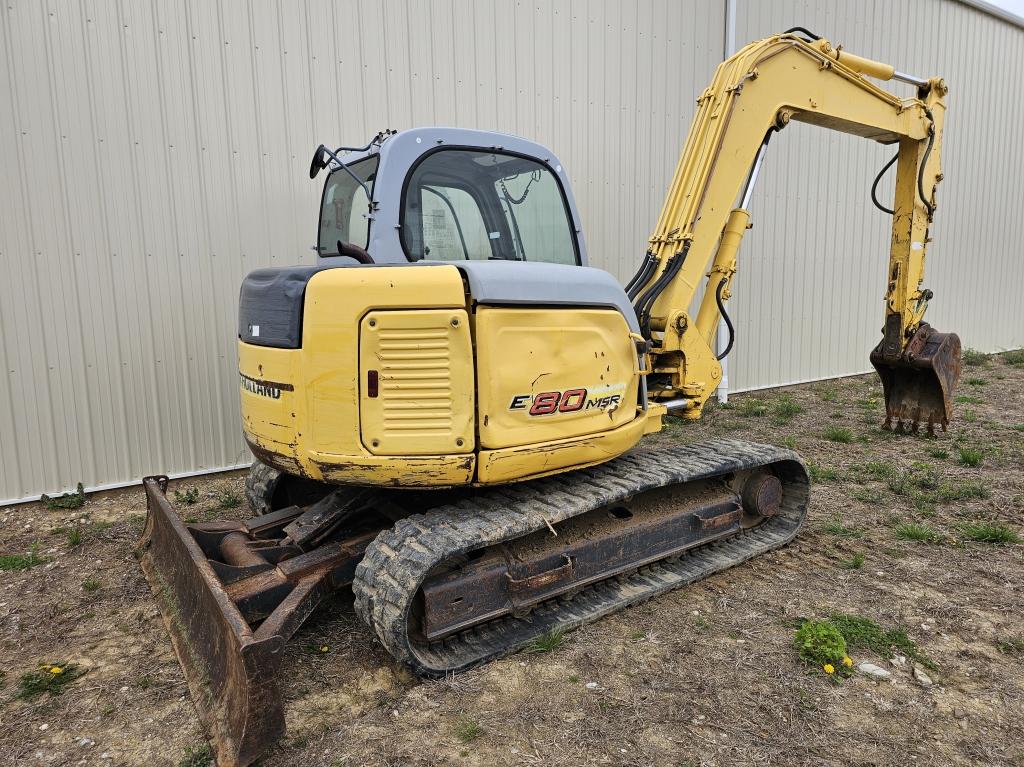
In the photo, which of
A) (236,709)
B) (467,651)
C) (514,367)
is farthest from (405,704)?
(514,367)

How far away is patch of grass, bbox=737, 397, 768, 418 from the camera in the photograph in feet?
27.2

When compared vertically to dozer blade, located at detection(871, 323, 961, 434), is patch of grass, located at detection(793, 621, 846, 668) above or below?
below

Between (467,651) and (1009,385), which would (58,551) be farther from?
(1009,385)

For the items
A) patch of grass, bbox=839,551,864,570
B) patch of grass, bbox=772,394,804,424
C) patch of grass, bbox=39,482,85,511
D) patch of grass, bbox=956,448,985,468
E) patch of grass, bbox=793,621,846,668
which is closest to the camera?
patch of grass, bbox=793,621,846,668

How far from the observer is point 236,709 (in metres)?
2.52

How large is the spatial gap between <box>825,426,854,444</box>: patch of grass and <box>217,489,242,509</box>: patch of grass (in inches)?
222

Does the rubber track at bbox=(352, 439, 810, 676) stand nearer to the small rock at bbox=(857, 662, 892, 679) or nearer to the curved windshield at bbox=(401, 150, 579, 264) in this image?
the small rock at bbox=(857, 662, 892, 679)

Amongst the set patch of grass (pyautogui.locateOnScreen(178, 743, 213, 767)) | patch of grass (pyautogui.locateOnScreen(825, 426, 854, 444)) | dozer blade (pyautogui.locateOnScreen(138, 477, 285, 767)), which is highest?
dozer blade (pyautogui.locateOnScreen(138, 477, 285, 767))

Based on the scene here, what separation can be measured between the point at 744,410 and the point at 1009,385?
470cm

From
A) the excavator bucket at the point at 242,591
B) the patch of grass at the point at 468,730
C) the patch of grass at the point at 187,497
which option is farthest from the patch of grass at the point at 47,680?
the patch of grass at the point at 187,497

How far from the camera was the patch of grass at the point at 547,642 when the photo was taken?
3248 millimetres

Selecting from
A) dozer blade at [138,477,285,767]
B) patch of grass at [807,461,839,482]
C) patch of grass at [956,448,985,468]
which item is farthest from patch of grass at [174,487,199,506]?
patch of grass at [956,448,985,468]

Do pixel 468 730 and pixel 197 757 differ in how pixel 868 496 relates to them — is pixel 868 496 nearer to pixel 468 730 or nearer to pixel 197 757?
pixel 468 730

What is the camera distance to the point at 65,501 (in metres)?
5.42
